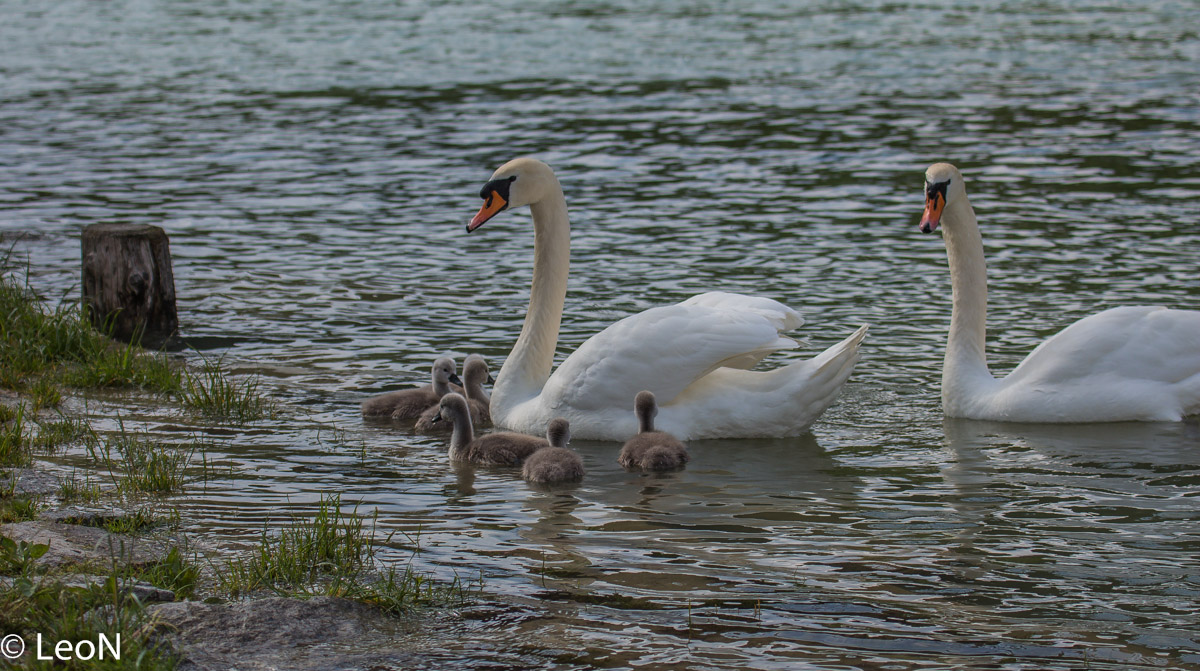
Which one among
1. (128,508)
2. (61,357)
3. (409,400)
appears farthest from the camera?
(61,357)

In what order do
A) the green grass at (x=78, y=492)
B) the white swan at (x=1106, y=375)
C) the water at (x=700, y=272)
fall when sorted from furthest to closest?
the white swan at (x=1106, y=375), the green grass at (x=78, y=492), the water at (x=700, y=272)

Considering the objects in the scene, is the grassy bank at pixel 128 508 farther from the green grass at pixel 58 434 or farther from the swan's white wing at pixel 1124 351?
the swan's white wing at pixel 1124 351

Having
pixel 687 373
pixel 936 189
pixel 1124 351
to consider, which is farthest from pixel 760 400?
pixel 1124 351

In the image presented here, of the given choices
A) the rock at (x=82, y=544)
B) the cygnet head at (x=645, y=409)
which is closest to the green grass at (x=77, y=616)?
the rock at (x=82, y=544)

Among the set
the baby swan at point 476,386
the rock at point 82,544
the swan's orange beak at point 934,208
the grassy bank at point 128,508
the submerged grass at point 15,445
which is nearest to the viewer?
the grassy bank at point 128,508

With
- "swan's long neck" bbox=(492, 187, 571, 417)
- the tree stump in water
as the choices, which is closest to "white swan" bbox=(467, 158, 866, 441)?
"swan's long neck" bbox=(492, 187, 571, 417)

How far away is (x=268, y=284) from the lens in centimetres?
1309

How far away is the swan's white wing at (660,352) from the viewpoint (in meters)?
8.40

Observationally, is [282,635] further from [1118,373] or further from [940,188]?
[1118,373]

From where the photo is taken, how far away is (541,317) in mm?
9461

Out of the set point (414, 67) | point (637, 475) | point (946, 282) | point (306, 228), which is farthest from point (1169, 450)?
point (414, 67)

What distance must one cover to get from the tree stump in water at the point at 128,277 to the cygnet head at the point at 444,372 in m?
3.01

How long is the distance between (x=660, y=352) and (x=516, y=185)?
156 cm

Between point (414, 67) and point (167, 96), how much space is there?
5381mm
